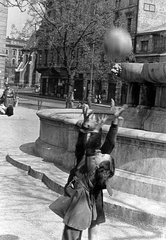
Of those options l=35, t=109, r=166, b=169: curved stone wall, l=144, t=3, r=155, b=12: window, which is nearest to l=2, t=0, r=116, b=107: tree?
l=35, t=109, r=166, b=169: curved stone wall

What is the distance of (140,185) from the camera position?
20.4 ft

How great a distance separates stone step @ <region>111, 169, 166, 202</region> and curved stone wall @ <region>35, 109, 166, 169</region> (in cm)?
27

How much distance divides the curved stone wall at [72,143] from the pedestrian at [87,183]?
7.69 feet

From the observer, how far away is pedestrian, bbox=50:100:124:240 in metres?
3.79

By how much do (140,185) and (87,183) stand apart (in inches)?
99.9

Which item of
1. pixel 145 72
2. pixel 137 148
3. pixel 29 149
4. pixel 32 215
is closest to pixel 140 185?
pixel 137 148

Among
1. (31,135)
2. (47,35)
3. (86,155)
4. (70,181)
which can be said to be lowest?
(31,135)

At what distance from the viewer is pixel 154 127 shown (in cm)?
871

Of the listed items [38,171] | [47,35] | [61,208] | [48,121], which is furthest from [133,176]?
[47,35]

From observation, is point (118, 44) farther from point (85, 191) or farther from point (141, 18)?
point (141, 18)

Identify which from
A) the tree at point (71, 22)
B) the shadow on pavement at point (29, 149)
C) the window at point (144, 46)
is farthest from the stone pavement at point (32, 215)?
the window at point (144, 46)

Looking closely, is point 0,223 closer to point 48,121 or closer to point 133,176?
point 133,176

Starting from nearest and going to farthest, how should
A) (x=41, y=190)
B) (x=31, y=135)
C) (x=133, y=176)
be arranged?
(x=133, y=176) → (x=41, y=190) → (x=31, y=135)

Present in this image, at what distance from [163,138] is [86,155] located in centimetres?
258
